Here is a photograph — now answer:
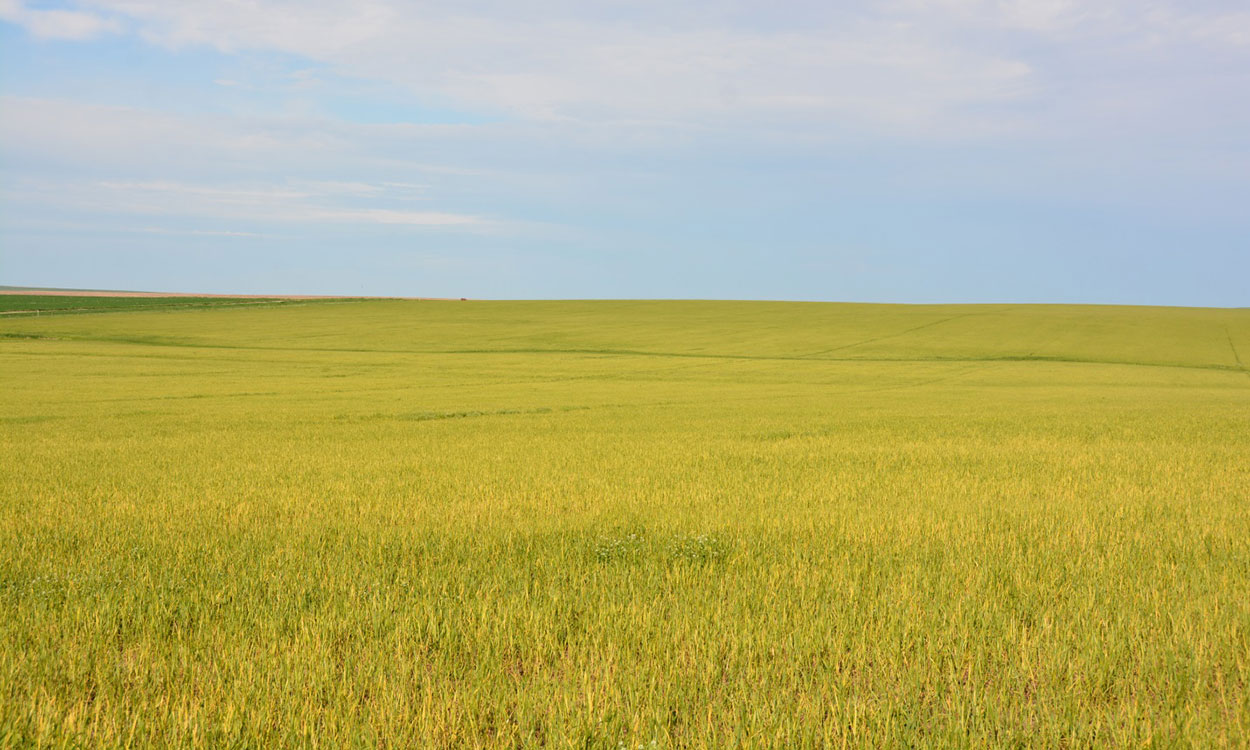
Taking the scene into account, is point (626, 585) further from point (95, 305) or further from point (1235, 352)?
point (95, 305)

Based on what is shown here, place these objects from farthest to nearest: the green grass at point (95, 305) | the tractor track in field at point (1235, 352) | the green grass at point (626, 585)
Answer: the green grass at point (95, 305) < the tractor track in field at point (1235, 352) < the green grass at point (626, 585)

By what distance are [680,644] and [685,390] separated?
29501 mm

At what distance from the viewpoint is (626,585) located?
6461 millimetres

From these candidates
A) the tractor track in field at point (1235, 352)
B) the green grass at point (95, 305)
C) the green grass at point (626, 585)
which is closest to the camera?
the green grass at point (626, 585)

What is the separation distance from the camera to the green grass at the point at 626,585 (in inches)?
166

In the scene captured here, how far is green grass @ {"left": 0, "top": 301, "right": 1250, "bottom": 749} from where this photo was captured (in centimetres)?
421

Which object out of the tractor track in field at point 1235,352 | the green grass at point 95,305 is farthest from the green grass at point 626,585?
the green grass at point 95,305

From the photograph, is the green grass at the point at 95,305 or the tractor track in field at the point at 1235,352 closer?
the tractor track in field at the point at 1235,352

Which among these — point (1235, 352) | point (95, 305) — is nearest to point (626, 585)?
point (1235, 352)

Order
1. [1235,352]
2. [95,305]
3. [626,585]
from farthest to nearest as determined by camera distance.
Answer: [95,305] → [1235,352] → [626,585]

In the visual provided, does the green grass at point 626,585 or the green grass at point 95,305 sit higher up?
the green grass at point 95,305

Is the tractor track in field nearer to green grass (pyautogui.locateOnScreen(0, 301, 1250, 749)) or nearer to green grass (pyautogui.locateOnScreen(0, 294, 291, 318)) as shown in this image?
green grass (pyautogui.locateOnScreen(0, 301, 1250, 749))

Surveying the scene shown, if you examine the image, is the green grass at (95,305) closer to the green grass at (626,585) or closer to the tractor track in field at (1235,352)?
the green grass at (626,585)

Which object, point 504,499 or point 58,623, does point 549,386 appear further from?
point 58,623
